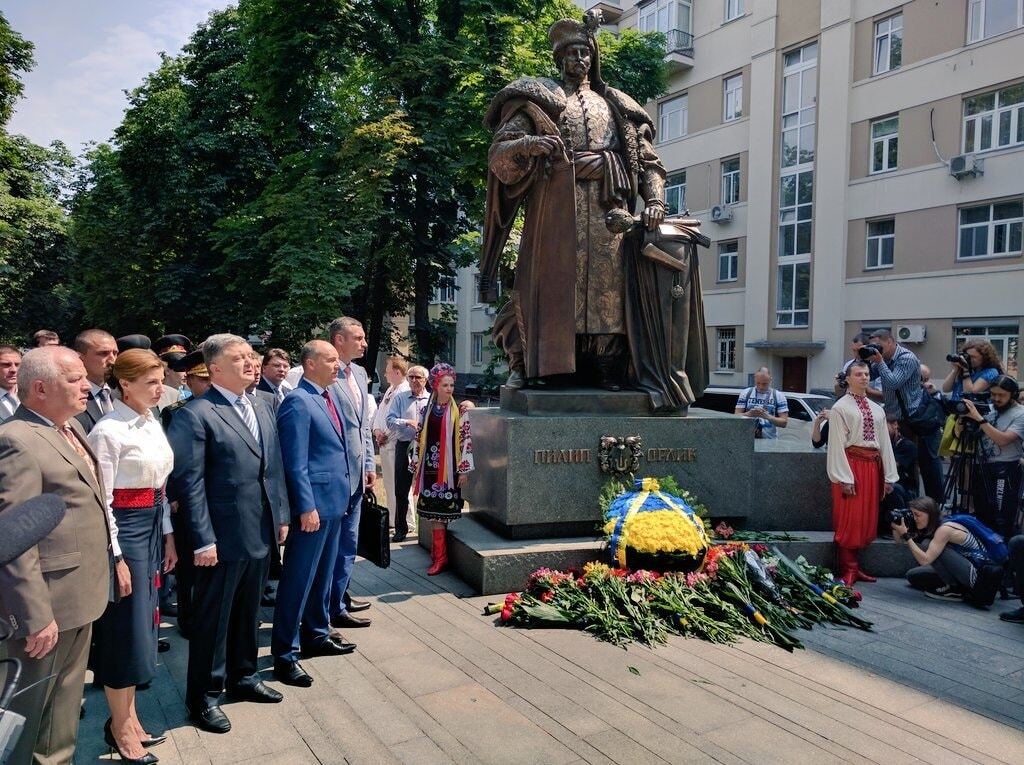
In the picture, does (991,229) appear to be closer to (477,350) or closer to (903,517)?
(903,517)

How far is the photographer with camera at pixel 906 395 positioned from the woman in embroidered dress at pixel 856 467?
4.41 feet

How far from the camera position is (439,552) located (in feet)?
22.0

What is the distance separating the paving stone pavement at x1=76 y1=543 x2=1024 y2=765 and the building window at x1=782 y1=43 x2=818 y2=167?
22.9m

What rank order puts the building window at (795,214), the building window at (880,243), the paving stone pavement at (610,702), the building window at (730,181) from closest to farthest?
the paving stone pavement at (610,702) → the building window at (880,243) → the building window at (795,214) → the building window at (730,181)

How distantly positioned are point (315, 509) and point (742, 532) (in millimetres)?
3846

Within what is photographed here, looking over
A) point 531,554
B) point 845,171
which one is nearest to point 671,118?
point 845,171

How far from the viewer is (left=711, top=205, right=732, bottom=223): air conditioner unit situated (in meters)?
28.1

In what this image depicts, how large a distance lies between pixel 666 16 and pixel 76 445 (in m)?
31.8

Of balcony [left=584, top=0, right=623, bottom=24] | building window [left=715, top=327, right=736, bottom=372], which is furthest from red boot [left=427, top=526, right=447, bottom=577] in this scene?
balcony [left=584, top=0, right=623, bottom=24]

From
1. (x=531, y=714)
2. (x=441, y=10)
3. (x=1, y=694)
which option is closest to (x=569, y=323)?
(x=531, y=714)

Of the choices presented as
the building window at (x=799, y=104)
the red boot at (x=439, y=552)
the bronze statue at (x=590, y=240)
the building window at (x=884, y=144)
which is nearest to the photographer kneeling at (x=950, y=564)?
the bronze statue at (x=590, y=240)

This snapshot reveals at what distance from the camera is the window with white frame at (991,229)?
20656 millimetres

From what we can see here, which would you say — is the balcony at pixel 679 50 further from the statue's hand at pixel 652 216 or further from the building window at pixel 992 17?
the statue's hand at pixel 652 216

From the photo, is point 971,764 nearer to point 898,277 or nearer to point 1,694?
point 1,694
